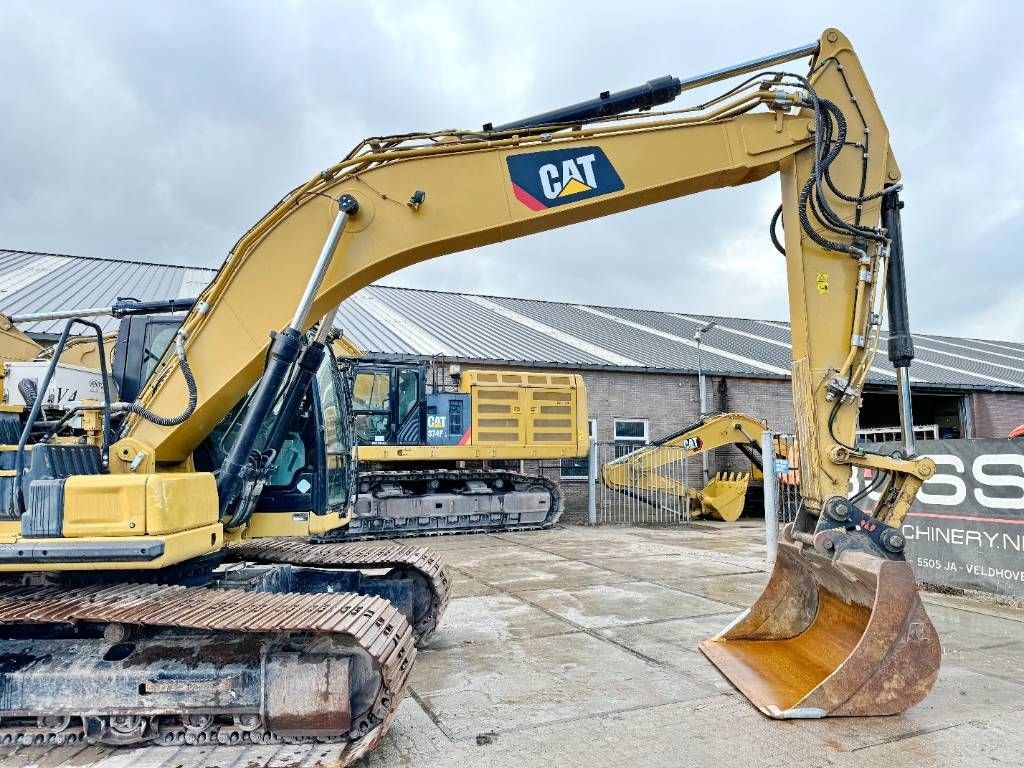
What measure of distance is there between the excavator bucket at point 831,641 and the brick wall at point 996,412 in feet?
71.0

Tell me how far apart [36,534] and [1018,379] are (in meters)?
28.6

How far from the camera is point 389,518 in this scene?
43.3 feet

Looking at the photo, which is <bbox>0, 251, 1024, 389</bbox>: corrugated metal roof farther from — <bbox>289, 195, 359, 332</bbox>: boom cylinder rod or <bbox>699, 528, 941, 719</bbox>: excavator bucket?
<bbox>699, 528, 941, 719</bbox>: excavator bucket

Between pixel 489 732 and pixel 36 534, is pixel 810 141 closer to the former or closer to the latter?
pixel 489 732

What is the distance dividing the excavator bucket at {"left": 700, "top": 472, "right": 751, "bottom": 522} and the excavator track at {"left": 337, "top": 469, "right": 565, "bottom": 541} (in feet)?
12.8

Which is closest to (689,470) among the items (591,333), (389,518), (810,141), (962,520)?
(591,333)

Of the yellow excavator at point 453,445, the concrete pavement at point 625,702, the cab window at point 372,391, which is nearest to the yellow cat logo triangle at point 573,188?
the concrete pavement at point 625,702

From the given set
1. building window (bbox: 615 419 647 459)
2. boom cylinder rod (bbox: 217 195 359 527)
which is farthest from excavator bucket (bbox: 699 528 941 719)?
building window (bbox: 615 419 647 459)

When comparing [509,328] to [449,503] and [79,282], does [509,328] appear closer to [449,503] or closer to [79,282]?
[449,503]

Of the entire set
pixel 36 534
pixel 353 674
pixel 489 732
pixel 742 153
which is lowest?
pixel 489 732

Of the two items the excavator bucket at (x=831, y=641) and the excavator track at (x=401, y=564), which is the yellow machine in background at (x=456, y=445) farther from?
the excavator bucket at (x=831, y=641)

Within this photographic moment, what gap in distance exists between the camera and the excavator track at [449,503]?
13109 mm

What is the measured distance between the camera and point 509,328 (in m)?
20.8

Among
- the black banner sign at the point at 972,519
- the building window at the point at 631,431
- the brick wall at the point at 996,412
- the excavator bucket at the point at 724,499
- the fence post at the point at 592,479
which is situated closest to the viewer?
the black banner sign at the point at 972,519
